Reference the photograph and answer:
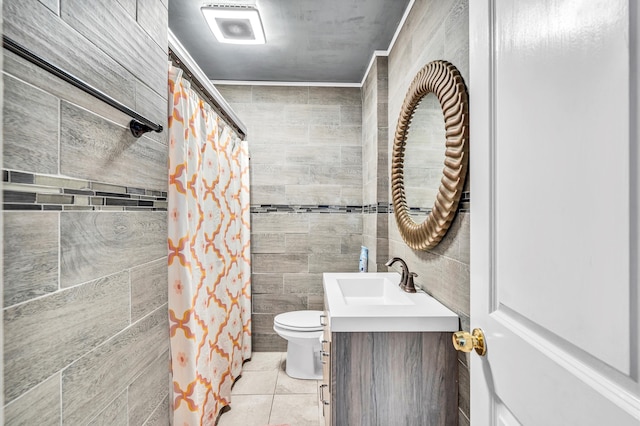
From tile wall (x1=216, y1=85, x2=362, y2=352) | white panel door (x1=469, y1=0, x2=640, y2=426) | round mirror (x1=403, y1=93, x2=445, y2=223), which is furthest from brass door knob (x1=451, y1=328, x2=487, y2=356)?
tile wall (x1=216, y1=85, x2=362, y2=352)

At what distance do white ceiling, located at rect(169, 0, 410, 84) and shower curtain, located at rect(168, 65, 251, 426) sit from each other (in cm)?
63

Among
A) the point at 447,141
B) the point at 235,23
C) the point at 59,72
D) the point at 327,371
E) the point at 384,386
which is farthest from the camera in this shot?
the point at 235,23

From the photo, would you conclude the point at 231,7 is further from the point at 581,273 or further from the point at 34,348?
the point at 581,273

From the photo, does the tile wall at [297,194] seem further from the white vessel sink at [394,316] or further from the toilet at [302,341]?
the white vessel sink at [394,316]

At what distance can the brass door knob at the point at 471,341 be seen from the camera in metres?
0.82

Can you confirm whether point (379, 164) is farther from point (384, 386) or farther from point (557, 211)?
point (557, 211)

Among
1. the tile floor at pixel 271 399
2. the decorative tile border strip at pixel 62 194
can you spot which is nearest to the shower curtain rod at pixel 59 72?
the decorative tile border strip at pixel 62 194

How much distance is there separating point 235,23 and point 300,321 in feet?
6.76

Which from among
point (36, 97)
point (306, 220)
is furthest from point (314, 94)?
point (36, 97)

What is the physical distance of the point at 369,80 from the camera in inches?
111

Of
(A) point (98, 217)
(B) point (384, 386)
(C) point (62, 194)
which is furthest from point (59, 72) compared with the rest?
(B) point (384, 386)

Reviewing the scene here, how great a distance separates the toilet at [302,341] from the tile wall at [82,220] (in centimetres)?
119

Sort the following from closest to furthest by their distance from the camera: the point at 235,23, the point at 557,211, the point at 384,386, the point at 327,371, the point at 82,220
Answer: the point at 557,211 < the point at 82,220 < the point at 384,386 < the point at 327,371 < the point at 235,23

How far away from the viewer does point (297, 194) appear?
3117mm
